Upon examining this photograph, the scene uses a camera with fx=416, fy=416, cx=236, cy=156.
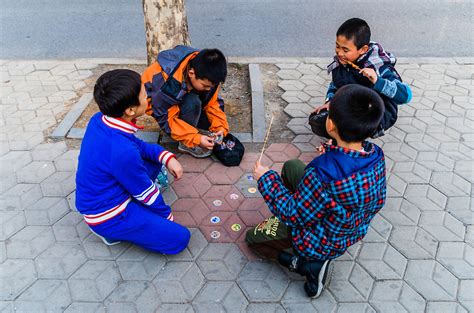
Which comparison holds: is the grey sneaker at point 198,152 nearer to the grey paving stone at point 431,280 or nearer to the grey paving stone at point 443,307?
the grey paving stone at point 431,280

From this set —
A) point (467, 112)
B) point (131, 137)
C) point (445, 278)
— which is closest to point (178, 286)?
point (131, 137)

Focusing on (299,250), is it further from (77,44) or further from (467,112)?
(77,44)

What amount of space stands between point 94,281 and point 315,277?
1.35 metres

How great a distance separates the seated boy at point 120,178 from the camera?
7.84 ft

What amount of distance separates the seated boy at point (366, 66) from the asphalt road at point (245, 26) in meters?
2.49

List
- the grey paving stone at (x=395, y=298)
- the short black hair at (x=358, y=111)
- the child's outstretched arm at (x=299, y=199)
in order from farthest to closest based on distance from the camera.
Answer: the grey paving stone at (x=395, y=298) → the child's outstretched arm at (x=299, y=199) → the short black hair at (x=358, y=111)

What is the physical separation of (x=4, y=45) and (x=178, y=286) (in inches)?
201

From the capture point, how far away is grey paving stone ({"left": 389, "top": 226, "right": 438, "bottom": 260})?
278cm

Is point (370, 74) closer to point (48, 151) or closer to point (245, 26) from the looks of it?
point (48, 151)

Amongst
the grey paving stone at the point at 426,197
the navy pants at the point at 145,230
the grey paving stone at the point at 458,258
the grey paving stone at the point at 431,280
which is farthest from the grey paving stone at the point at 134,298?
the grey paving stone at the point at 426,197

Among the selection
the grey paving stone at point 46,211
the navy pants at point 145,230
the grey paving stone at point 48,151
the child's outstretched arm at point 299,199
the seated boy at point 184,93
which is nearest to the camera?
the child's outstretched arm at point 299,199

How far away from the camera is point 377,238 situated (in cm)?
290

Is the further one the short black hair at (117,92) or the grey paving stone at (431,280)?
the grey paving stone at (431,280)

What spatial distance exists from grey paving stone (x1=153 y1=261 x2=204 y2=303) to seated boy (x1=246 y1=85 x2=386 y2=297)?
572 millimetres
